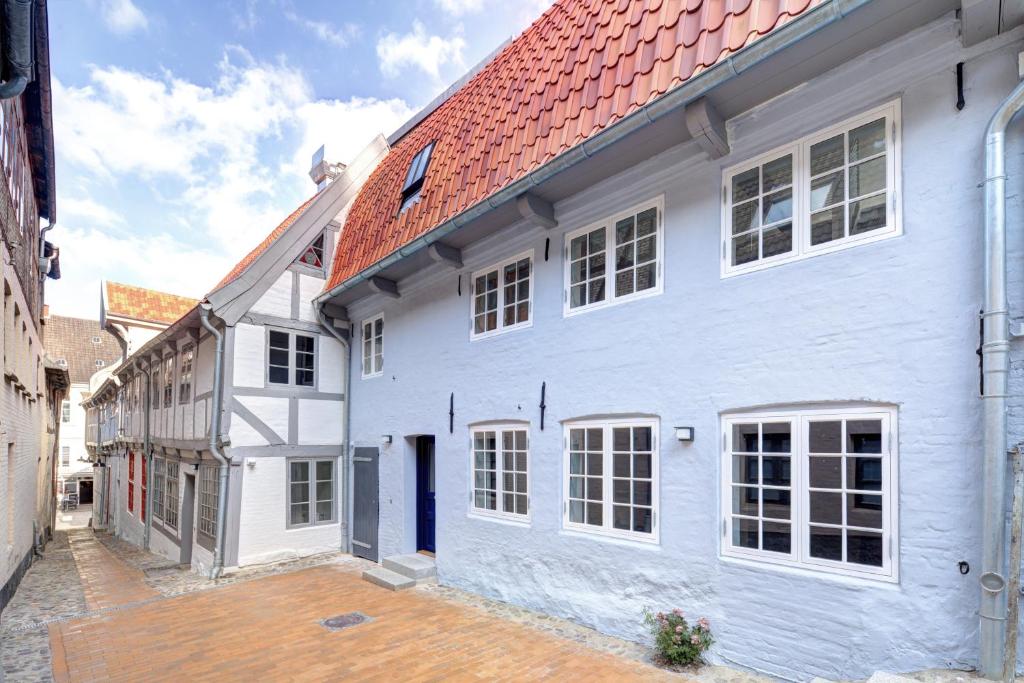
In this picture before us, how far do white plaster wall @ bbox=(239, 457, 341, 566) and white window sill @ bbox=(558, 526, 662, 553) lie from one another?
5732mm

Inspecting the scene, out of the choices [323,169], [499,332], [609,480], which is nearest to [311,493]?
[499,332]

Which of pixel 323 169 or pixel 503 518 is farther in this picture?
pixel 323 169

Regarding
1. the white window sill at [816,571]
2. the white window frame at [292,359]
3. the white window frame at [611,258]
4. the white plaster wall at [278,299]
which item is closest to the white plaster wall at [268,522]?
the white window frame at [292,359]

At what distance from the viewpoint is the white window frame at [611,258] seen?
5.57 meters

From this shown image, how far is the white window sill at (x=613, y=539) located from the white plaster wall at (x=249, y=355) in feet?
20.5

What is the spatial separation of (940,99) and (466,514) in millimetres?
6689

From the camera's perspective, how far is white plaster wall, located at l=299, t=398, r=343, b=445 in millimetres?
10250

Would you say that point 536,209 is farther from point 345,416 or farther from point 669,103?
point 345,416

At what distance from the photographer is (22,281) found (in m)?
9.21

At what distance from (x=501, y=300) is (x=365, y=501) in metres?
4.92

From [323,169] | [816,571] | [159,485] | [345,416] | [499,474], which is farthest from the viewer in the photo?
[159,485]

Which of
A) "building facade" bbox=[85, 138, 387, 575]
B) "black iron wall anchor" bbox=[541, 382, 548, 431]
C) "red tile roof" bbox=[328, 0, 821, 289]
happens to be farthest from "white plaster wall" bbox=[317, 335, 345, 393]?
"black iron wall anchor" bbox=[541, 382, 548, 431]

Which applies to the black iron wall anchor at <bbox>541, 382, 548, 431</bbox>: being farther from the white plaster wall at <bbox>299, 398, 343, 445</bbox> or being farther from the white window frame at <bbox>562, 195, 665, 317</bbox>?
the white plaster wall at <bbox>299, 398, 343, 445</bbox>

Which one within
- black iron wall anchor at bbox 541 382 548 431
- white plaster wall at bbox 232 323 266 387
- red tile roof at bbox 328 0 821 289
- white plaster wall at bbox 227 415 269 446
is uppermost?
red tile roof at bbox 328 0 821 289
